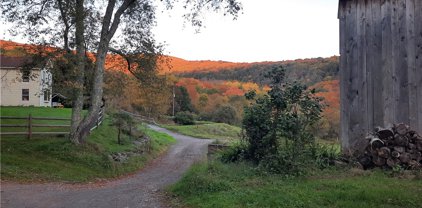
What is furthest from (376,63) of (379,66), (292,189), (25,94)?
(25,94)

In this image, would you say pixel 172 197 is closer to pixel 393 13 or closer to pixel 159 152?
pixel 393 13

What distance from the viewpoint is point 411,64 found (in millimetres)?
10633

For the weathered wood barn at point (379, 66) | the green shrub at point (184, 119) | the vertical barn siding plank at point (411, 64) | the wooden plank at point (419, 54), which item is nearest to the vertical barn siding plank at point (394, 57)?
the weathered wood barn at point (379, 66)

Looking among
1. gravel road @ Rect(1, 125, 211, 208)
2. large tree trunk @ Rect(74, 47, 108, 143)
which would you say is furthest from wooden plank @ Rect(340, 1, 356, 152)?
large tree trunk @ Rect(74, 47, 108, 143)

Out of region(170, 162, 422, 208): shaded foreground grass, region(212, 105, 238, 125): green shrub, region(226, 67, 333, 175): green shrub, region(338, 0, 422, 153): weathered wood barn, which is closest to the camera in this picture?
region(170, 162, 422, 208): shaded foreground grass

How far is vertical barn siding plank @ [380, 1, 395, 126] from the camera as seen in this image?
A: 35.4 ft

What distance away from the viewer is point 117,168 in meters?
17.6

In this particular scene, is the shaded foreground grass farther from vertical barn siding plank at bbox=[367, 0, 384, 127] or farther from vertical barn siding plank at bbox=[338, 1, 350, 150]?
vertical barn siding plank at bbox=[367, 0, 384, 127]

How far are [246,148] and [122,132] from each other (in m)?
16.1

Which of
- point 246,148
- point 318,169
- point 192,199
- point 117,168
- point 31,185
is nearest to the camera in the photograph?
point 192,199

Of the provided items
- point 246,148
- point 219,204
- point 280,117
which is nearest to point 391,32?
point 280,117

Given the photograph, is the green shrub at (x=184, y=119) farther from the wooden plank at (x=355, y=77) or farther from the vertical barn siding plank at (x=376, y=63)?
the vertical barn siding plank at (x=376, y=63)

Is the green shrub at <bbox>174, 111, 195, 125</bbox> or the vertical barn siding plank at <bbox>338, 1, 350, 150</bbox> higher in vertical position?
the vertical barn siding plank at <bbox>338, 1, 350, 150</bbox>

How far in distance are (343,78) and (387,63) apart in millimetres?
1245
